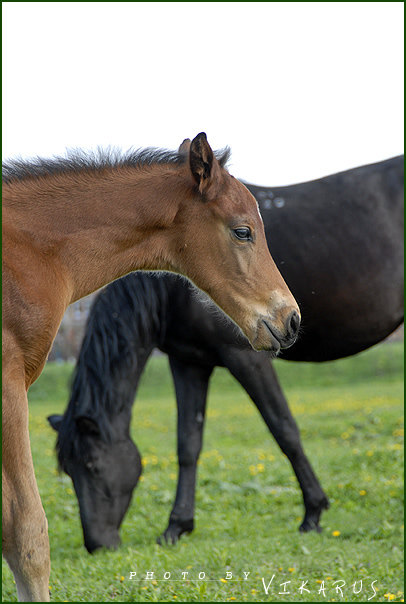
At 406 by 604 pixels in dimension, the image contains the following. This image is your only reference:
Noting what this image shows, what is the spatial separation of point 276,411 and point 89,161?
2712mm

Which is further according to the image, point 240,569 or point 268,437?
point 268,437

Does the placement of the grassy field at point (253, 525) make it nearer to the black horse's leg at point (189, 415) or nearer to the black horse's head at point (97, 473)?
the black horse's head at point (97, 473)

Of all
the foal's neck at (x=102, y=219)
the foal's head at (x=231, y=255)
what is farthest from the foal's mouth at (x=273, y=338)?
the foal's neck at (x=102, y=219)

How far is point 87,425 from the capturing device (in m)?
4.79

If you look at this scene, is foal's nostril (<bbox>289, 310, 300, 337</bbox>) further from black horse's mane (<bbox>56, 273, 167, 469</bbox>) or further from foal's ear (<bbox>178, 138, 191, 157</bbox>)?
black horse's mane (<bbox>56, 273, 167, 469</bbox>)

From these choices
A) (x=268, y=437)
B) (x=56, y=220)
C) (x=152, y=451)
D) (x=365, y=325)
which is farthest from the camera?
(x=268, y=437)

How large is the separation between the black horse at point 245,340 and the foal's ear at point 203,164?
2018 mm

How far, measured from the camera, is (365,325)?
5121 mm

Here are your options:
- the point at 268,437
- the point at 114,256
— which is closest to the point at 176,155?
the point at 114,256

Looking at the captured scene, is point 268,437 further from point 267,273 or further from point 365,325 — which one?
point 267,273

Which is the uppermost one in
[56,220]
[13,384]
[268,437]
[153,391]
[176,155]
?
[176,155]

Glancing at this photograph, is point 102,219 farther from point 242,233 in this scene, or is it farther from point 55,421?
point 55,421

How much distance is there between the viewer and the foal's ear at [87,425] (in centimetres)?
477

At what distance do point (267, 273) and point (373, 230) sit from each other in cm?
248
